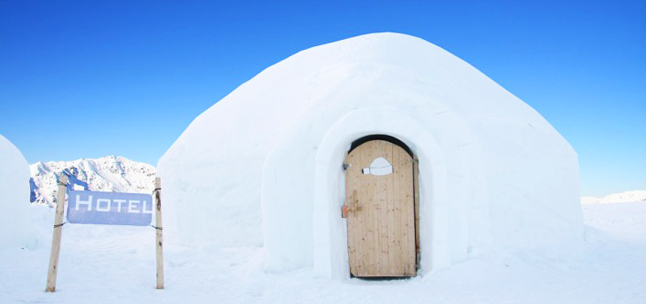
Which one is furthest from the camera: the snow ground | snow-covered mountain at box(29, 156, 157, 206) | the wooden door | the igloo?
snow-covered mountain at box(29, 156, 157, 206)

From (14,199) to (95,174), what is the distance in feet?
260

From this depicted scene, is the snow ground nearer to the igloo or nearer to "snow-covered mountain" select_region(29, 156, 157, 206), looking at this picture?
the igloo

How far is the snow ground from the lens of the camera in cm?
547

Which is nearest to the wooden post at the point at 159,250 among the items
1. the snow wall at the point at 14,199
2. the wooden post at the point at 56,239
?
the wooden post at the point at 56,239

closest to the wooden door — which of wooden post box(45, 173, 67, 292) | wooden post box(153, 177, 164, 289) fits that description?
wooden post box(153, 177, 164, 289)

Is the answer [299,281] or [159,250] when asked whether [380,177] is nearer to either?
[299,281]

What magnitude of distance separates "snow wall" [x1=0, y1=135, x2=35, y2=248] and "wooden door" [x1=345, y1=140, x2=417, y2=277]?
749 centimetres

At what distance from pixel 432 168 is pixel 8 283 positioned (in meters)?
6.24

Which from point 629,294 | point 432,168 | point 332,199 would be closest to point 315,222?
point 332,199

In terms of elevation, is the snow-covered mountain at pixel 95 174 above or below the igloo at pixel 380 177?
above

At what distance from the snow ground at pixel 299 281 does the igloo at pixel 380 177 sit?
12.7 inches

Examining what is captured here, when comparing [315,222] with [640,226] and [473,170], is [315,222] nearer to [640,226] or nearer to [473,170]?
[473,170]

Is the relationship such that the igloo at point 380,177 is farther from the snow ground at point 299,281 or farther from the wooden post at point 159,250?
the wooden post at point 159,250

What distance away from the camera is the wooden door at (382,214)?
6.86 m
